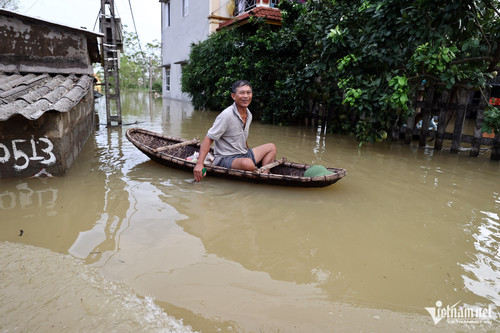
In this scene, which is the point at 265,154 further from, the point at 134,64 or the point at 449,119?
the point at 134,64

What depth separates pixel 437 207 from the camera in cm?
409

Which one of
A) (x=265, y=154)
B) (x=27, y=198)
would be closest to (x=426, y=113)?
(x=265, y=154)

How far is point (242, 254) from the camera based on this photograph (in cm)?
289

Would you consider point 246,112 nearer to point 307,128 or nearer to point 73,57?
point 73,57

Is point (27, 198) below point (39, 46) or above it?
below

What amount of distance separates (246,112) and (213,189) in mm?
1159

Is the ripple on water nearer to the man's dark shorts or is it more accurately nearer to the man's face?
the man's dark shorts

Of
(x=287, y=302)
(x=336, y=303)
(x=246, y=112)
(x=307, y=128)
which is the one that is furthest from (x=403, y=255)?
(x=307, y=128)

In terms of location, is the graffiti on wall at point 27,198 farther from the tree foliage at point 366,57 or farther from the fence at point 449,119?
the fence at point 449,119

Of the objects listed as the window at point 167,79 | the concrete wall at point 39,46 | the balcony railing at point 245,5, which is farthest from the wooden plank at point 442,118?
the window at point 167,79

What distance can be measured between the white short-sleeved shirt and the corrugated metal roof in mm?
1836

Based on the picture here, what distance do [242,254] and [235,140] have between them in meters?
2.12

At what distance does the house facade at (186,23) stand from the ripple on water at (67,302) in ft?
36.7

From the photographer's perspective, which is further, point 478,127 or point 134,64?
point 134,64
